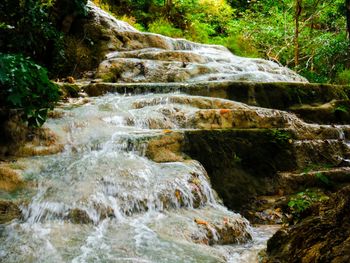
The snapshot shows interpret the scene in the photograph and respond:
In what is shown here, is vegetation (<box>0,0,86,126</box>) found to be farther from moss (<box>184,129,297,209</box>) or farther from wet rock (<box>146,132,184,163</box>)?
moss (<box>184,129,297,209</box>)

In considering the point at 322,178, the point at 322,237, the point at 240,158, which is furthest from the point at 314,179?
the point at 322,237

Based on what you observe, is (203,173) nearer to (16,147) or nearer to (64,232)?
(64,232)

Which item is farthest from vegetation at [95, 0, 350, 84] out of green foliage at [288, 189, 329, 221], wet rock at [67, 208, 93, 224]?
wet rock at [67, 208, 93, 224]

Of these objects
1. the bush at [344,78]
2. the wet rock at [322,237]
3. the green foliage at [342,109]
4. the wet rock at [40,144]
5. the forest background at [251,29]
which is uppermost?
the forest background at [251,29]

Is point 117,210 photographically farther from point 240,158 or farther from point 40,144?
point 240,158

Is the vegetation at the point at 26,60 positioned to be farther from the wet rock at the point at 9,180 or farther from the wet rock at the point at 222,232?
the wet rock at the point at 222,232

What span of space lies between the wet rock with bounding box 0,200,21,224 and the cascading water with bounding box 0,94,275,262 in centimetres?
6

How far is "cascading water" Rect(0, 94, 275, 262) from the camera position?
9.08 feet

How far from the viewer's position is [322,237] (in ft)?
7.32

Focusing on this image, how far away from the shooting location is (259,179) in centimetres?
474

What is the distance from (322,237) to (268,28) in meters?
12.7

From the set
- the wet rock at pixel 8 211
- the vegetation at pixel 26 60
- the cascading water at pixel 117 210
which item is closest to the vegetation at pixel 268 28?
the vegetation at pixel 26 60

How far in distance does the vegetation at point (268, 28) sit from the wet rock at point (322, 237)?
407 inches

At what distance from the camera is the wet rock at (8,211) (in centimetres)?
314
